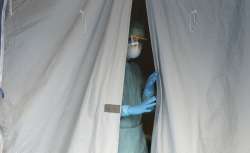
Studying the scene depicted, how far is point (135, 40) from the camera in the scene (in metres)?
2.17

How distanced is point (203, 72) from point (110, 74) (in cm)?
46

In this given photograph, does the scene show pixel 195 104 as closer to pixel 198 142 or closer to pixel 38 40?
pixel 198 142

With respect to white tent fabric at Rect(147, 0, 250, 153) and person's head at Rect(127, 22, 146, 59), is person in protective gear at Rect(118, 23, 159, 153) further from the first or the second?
white tent fabric at Rect(147, 0, 250, 153)

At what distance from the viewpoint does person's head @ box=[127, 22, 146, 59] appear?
215cm

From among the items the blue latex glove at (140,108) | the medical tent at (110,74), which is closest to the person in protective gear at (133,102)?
the blue latex glove at (140,108)

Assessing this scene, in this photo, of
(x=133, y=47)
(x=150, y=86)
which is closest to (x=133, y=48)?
(x=133, y=47)

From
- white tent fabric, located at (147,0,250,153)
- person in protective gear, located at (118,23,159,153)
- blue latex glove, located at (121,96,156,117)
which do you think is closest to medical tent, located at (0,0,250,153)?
white tent fabric, located at (147,0,250,153)

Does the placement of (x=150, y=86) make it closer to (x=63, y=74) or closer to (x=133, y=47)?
(x=133, y=47)

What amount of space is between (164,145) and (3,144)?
2.81 feet

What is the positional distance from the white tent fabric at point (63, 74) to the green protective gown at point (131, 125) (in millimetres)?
297

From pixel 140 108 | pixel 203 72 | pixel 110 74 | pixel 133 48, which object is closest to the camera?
pixel 203 72

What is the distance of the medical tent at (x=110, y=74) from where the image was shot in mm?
1700

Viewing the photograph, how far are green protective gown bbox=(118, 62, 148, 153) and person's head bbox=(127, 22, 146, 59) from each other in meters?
0.12

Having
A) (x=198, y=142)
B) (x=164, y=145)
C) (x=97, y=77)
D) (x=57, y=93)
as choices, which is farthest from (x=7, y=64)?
(x=198, y=142)
